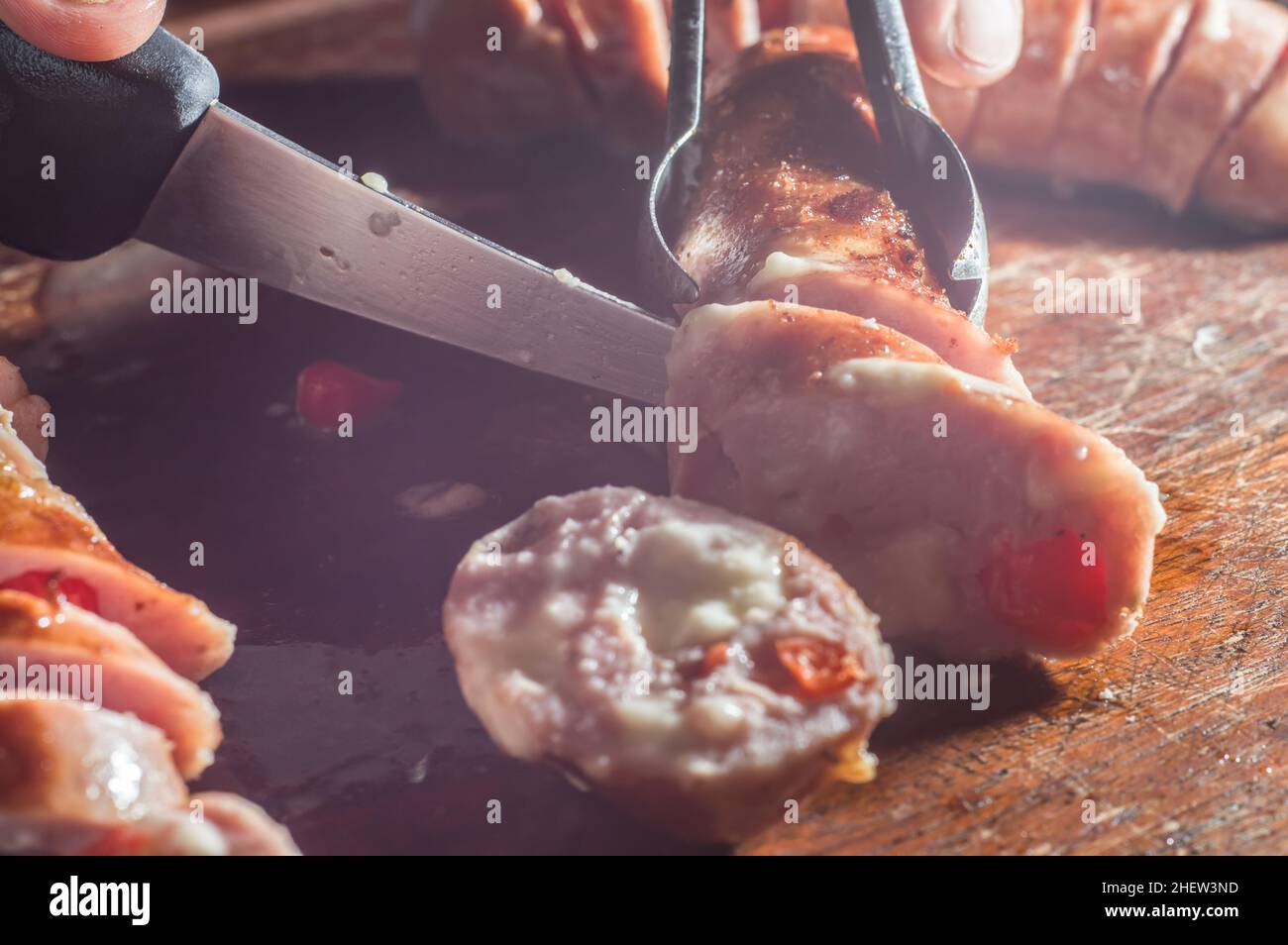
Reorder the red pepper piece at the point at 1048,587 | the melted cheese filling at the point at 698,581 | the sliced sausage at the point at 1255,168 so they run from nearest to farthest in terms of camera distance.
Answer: the melted cheese filling at the point at 698,581 < the red pepper piece at the point at 1048,587 < the sliced sausage at the point at 1255,168

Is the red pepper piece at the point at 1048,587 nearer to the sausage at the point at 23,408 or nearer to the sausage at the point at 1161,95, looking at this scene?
the sausage at the point at 23,408

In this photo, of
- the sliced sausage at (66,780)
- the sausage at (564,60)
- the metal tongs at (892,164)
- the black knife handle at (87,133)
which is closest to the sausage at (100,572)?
the sliced sausage at (66,780)

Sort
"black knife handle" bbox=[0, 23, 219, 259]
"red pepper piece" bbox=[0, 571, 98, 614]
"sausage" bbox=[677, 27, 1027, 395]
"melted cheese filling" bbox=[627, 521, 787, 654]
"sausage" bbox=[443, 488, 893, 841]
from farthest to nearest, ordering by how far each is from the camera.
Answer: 1. "black knife handle" bbox=[0, 23, 219, 259]
2. "sausage" bbox=[677, 27, 1027, 395]
3. "red pepper piece" bbox=[0, 571, 98, 614]
4. "melted cheese filling" bbox=[627, 521, 787, 654]
5. "sausage" bbox=[443, 488, 893, 841]

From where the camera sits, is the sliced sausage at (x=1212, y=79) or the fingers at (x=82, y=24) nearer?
the fingers at (x=82, y=24)

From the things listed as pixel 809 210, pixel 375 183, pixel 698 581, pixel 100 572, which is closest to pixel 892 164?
pixel 809 210

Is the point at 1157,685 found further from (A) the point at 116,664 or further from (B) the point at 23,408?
(B) the point at 23,408
